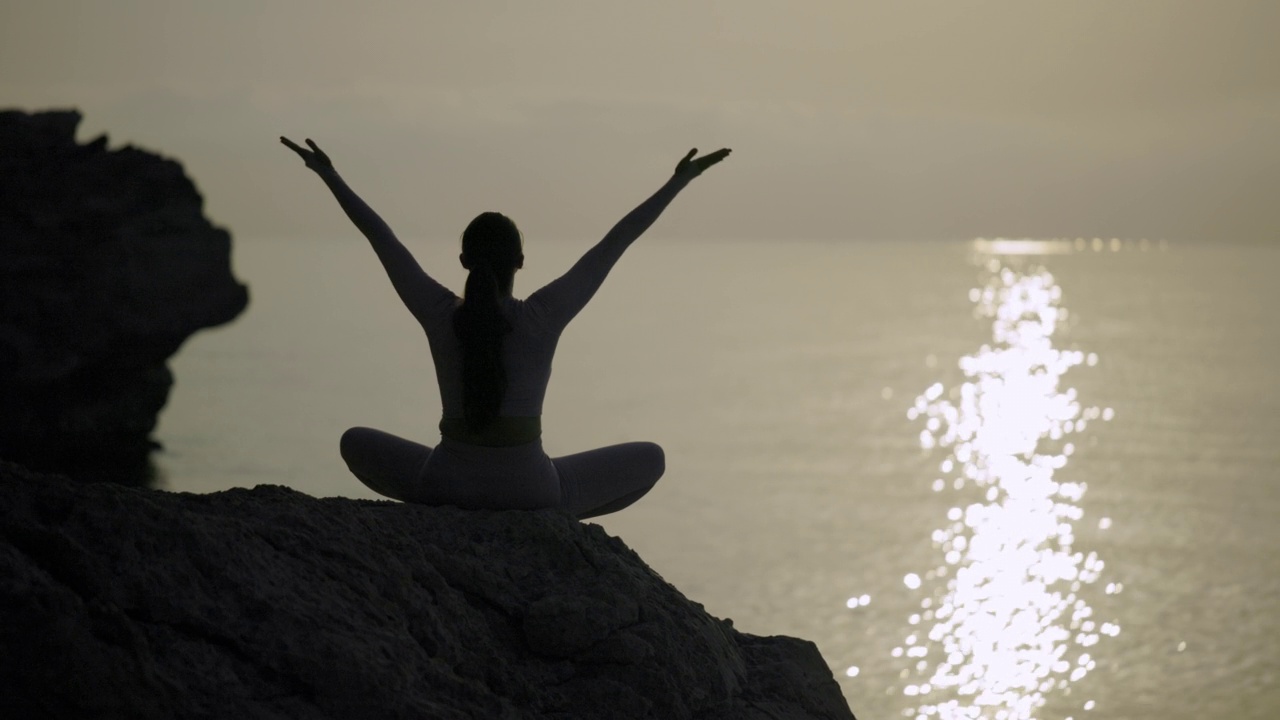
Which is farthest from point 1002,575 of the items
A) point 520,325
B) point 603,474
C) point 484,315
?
point 484,315

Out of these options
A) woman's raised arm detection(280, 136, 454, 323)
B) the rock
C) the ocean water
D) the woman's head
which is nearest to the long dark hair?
the woman's head

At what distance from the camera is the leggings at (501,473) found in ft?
18.6

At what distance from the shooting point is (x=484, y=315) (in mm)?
5391

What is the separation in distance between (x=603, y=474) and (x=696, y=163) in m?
1.60

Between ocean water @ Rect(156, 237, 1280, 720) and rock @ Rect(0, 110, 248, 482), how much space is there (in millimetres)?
6027

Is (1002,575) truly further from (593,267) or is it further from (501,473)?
(593,267)

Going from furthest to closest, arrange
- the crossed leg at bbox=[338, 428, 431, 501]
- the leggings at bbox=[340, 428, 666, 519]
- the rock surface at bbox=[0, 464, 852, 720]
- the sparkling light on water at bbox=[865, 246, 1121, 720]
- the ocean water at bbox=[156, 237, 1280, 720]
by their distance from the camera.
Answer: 1. the ocean water at bbox=[156, 237, 1280, 720]
2. the sparkling light on water at bbox=[865, 246, 1121, 720]
3. the crossed leg at bbox=[338, 428, 431, 501]
4. the leggings at bbox=[340, 428, 666, 519]
5. the rock surface at bbox=[0, 464, 852, 720]

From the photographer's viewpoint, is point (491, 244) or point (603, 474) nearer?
point (491, 244)

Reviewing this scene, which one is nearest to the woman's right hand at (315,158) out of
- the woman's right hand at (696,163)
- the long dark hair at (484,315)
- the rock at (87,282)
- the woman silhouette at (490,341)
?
the woman silhouette at (490,341)

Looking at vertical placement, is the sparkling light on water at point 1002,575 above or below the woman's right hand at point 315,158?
above

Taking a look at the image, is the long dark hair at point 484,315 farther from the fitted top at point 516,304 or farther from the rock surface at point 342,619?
the rock surface at point 342,619

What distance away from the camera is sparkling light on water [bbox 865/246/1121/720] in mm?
29641

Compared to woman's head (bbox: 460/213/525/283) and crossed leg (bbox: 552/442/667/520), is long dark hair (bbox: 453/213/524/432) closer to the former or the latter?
woman's head (bbox: 460/213/525/283)

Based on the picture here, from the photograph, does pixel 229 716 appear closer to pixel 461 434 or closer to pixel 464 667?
pixel 464 667
